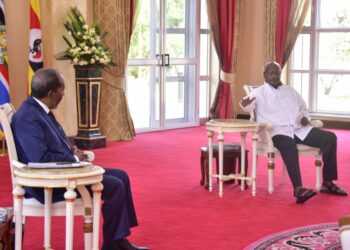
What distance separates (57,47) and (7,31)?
2.36 ft

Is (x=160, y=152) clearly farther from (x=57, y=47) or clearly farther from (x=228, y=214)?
(x=228, y=214)

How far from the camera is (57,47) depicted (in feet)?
30.5

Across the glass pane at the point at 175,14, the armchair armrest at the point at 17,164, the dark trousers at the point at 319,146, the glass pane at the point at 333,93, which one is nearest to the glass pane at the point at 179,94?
the glass pane at the point at 175,14

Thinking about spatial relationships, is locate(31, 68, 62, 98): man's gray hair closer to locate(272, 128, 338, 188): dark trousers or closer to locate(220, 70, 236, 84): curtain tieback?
locate(272, 128, 338, 188): dark trousers

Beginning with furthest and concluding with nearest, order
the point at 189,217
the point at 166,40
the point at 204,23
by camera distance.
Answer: the point at 204,23
the point at 166,40
the point at 189,217

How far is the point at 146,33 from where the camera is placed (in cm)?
1123

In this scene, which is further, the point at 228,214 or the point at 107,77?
the point at 107,77

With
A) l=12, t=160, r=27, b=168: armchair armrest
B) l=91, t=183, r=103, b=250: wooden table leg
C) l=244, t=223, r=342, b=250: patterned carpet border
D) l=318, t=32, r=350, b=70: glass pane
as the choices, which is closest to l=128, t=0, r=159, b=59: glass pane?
l=318, t=32, r=350, b=70: glass pane

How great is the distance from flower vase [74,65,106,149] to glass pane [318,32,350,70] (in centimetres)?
478

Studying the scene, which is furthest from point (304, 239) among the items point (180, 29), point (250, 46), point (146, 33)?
point (250, 46)

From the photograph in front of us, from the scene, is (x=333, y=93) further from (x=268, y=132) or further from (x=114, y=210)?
(x=114, y=210)

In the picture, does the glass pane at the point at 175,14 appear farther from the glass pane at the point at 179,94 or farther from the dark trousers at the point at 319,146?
the dark trousers at the point at 319,146

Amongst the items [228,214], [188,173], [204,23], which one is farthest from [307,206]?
[204,23]

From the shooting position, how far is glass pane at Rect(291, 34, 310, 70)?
12.3 meters
